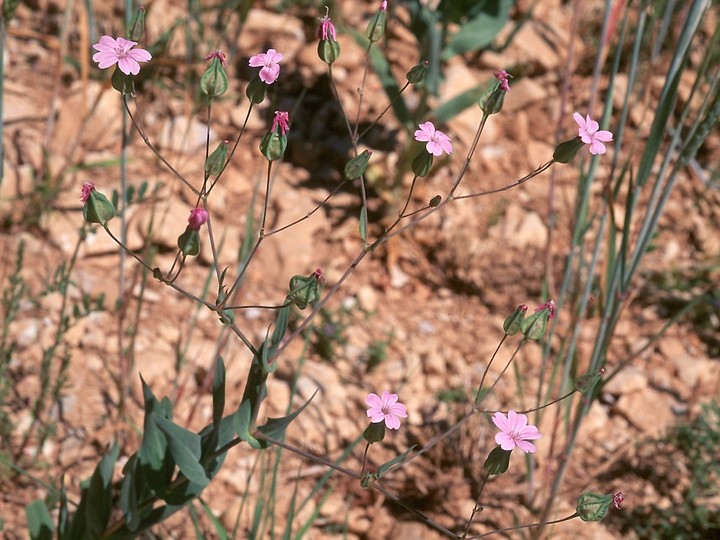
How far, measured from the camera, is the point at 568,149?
1329 mm

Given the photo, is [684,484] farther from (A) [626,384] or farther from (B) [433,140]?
(B) [433,140]

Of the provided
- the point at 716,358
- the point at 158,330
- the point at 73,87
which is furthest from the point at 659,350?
the point at 73,87

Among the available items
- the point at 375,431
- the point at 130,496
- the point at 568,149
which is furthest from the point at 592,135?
the point at 130,496

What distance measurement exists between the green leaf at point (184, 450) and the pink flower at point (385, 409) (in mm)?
290

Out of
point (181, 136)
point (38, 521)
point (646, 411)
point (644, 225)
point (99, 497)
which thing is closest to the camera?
point (99, 497)

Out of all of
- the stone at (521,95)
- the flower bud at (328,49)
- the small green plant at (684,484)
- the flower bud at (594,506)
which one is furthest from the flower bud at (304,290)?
the stone at (521,95)

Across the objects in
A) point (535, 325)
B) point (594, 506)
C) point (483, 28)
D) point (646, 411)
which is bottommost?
point (594, 506)

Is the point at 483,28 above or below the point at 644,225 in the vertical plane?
above

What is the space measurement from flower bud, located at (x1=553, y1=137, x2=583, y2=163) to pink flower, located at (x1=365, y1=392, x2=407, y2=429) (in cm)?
46

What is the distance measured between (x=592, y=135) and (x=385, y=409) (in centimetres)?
54

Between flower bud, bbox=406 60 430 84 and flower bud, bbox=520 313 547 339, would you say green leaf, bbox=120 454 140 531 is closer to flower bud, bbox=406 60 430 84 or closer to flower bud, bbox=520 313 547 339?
flower bud, bbox=520 313 547 339

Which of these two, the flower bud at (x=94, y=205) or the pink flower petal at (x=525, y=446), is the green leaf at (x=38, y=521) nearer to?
the flower bud at (x=94, y=205)

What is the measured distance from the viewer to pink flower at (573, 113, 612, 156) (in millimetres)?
1299

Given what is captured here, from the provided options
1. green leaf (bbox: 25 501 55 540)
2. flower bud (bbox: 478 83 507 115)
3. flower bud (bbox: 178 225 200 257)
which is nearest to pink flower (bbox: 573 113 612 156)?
flower bud (bbox: 478 83 507 115)
